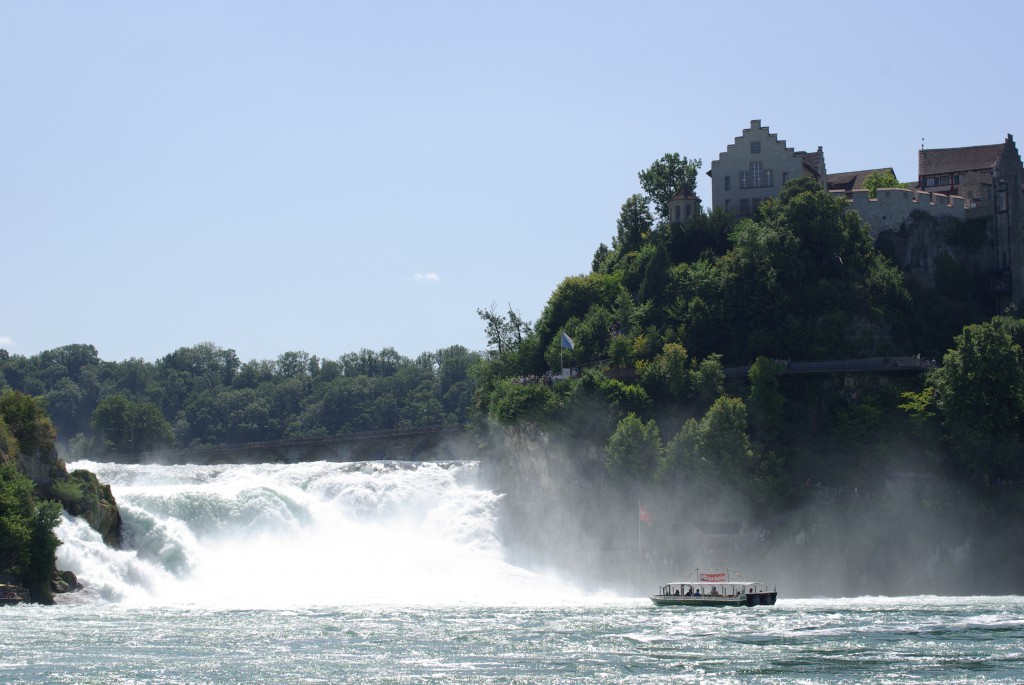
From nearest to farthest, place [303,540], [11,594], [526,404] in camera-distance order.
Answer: [11,594] → [303,540] → [526,404]

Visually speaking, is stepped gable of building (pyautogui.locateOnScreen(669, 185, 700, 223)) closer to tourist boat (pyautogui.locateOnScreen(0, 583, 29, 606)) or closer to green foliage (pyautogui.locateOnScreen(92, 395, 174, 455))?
tourist boat (pyautogui.locateOnScreen(0, 583, 29, 606))

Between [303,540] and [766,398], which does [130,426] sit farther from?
[766,398]

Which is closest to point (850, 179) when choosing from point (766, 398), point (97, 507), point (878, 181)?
point (878, 181)

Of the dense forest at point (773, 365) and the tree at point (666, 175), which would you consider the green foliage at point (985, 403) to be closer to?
the dense forest at point (773, 365)

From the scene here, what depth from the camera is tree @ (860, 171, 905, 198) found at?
412 ft

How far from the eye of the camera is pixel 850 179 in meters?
130

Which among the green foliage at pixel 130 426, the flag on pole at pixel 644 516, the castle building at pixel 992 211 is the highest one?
the castle building at pixel 992 211

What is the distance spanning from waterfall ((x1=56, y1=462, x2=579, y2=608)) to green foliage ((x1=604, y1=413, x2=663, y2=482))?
8.54 m

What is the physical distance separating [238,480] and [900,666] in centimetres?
6164

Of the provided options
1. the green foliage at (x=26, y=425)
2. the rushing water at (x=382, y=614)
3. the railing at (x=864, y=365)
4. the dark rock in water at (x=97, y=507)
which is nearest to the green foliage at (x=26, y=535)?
the rushing water at (x=382, y=614)

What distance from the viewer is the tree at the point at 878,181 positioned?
12550cm

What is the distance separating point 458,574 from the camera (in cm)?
9906

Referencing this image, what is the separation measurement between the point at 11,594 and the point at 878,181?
7474 cm

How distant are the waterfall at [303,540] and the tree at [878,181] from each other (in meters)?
38.2
